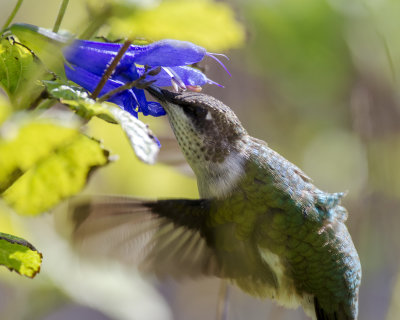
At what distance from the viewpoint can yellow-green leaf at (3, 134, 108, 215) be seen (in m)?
0.62

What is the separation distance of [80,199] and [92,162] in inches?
16.7

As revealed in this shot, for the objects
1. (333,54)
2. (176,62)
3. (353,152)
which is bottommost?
(176,62)

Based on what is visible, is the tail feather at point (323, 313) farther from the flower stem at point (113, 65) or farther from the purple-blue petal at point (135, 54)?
the flower stem at point (113, 65)

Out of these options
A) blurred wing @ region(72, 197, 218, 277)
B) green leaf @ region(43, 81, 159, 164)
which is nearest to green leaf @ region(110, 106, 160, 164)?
green leaf @ region(43, 81, 159, 164)

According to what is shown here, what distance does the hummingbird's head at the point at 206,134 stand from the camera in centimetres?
99

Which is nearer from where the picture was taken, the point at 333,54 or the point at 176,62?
the point at 176,62

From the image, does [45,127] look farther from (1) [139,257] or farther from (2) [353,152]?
(2) [353,152]

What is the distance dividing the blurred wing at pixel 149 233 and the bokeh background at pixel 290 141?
7cm

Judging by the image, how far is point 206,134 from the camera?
1.03 meters

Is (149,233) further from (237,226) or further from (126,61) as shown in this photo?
(126,61)

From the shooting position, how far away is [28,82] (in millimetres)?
785

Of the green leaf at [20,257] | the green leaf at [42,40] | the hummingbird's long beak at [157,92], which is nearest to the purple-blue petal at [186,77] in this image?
the hummingbird's long beak at [157,92]

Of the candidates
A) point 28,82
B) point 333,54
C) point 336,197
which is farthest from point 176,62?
point 333,54

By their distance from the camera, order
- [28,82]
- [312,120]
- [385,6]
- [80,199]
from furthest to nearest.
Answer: [312,120] → [385,6] → [80,199] → [28,82]
